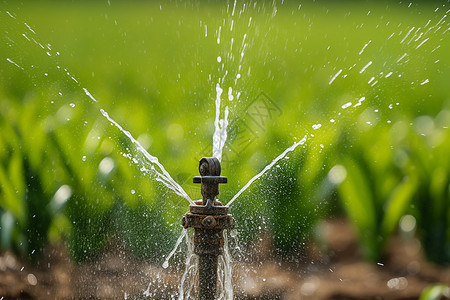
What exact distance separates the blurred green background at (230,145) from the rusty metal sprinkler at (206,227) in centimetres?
63

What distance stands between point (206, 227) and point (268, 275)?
754 mm

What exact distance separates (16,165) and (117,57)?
117 centimetres

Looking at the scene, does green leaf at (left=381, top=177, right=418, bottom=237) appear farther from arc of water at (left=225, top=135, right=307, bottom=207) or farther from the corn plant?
arc of water at (left=225, top=135, right=307, bottom=207)

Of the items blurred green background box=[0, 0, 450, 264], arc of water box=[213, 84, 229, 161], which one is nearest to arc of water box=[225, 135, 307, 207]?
blurred green background box=[0, 0, 450, 264]

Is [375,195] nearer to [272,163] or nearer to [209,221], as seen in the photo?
[272,163]

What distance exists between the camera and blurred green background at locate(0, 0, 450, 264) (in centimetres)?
182

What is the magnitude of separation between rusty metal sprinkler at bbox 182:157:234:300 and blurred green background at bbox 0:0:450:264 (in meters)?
0.63

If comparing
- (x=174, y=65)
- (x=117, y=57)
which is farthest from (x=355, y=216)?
(x=117, y=57)

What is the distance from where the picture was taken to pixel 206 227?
1.19 m

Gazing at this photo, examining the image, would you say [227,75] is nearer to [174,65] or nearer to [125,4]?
[174,65]

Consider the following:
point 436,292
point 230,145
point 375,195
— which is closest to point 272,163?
point 230,145

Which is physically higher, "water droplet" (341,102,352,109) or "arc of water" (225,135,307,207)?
"water droplet" (341,102,352,109)

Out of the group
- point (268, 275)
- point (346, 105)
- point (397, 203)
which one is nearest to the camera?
point (397, 203)

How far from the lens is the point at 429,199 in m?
1.79
